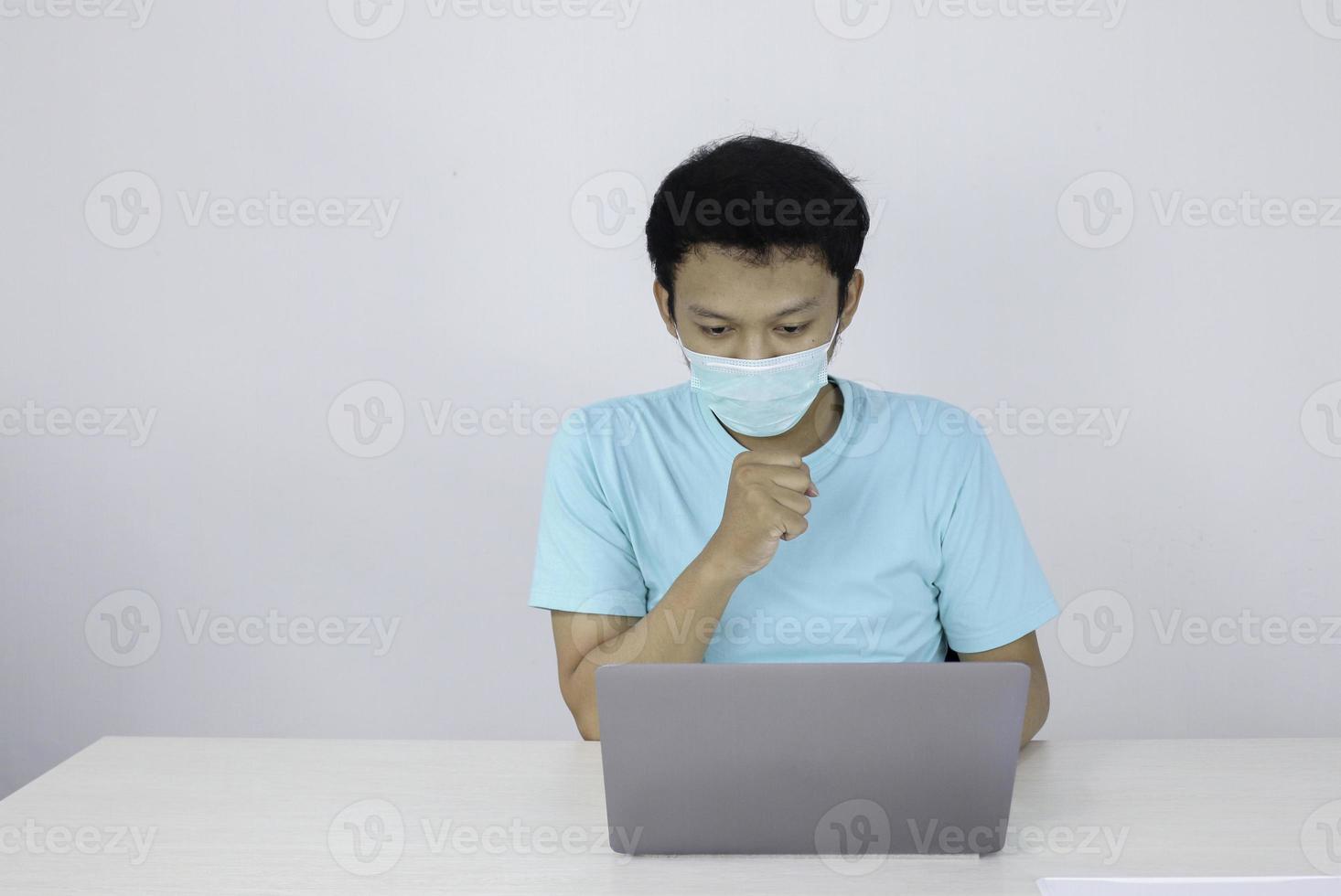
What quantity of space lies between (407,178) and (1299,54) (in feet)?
6.03

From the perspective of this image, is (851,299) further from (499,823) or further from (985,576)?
(499,823)

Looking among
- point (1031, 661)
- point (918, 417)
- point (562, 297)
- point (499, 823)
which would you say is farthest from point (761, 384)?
point (562, 297)

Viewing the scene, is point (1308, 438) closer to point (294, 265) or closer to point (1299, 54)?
point (1299, 54)

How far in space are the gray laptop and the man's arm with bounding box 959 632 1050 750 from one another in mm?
403

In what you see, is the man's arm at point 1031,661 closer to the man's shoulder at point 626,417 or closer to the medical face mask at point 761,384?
the medical face mask at point 761,384

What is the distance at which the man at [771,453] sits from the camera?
154 cm

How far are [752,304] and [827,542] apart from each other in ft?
1.16

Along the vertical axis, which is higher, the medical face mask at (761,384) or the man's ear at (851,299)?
the man's ear at (851,299)

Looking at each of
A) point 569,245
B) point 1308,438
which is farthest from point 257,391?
point 1308,438

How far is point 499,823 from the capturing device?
3.99ft

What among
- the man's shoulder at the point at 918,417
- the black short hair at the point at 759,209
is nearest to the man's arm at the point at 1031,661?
the man's shoulder at the point at 918,417

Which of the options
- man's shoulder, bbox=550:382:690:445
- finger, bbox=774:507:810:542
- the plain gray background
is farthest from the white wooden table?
the plain gray background

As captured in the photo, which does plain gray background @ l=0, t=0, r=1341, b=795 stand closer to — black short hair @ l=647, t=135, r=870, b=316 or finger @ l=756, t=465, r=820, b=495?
black short hair @ l=647, t=135, r=870, b=316

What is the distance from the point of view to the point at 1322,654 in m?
2.59
